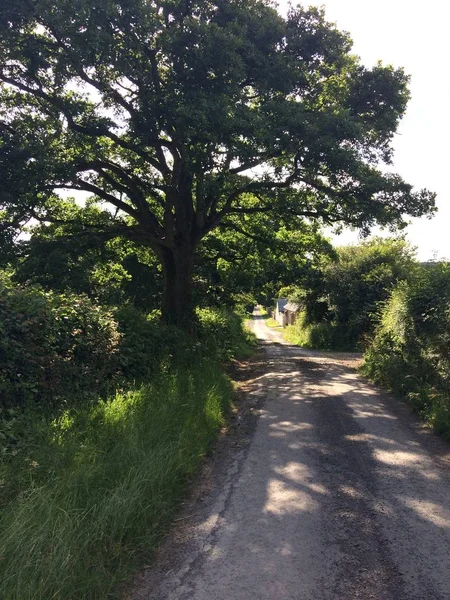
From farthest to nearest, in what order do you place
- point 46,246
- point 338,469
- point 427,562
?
point 46,246
point 338,469
point 427,562

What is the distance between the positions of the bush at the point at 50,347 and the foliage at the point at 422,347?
17.8 feet

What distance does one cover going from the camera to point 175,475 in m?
5.36

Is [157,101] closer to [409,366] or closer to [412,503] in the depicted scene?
[409,366]

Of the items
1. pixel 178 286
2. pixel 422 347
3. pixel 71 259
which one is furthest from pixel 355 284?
pixel 422 347

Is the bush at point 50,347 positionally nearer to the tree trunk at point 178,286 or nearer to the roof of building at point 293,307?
the tree trunk at point 178,286

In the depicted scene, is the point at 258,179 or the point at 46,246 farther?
the point at 46,246

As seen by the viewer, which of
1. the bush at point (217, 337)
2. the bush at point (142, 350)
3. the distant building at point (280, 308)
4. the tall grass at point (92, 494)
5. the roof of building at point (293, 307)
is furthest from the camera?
the distant building at point (280, 308)

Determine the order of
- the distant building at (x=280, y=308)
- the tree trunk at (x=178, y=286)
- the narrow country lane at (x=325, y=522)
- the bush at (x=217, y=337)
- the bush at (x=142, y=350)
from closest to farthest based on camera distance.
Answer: the narrow country lane at (x=325, y=522) → the bush at (x=142, y=350) → the tree trunk at (x=178, y=286) → the bush at (x=217, y=337) → the distant building at (x=280, y=308)

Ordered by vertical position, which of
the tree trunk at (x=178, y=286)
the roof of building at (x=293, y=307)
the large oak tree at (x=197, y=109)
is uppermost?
the large oak tree at (x=197, y=109)

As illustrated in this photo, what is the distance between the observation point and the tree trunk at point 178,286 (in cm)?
1642

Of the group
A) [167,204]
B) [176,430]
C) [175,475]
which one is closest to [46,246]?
[167,204]

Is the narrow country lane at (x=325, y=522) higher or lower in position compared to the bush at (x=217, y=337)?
lower

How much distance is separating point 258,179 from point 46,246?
7082mm

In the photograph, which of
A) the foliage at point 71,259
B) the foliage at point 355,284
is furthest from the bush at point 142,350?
the foliage at point 355,284
